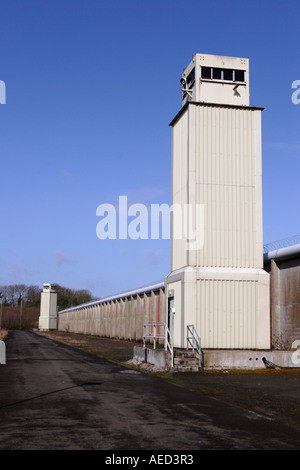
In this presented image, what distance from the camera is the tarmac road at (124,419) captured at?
7676 millimetres

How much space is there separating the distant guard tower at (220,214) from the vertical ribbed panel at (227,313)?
4cm

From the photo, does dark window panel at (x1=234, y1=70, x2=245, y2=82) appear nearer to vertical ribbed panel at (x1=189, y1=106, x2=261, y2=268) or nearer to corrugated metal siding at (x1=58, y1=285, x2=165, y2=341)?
vertical ribbed panel at (x1=189, y1=106, x2=261, y2=268)

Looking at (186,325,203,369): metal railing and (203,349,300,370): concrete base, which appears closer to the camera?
(203,349,300,370): concrete base

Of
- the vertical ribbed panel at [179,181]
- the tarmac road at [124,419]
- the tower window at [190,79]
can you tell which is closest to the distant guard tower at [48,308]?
the vertical ribbed panel at [179,181]

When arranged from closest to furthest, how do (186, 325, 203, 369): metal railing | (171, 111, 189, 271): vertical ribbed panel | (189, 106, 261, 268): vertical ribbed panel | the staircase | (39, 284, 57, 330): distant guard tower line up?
the staircase, (186, 325, 203, 369): metal railing, (189, 106, 261, 268): vertical ribbed panel, (171, 111, 189, 271): vertical ribbed panel, (39, 284, 57, 330): distant guard tower

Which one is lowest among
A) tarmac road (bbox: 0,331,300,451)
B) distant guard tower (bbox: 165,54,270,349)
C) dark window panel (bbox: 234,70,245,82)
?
tarmac road (bbox: 0,331,300,451)

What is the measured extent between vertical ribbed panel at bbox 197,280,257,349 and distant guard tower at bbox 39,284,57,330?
93.4m

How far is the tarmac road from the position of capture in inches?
302

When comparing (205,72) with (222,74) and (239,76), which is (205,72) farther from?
(239,76)

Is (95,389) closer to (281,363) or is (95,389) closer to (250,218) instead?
(281,363)

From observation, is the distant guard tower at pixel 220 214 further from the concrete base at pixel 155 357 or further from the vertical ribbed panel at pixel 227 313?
the concrete base at pixel 155 357

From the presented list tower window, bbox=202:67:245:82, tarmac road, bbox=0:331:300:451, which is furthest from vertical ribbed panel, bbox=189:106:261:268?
tarmac road, bbox=0:331:300:451
